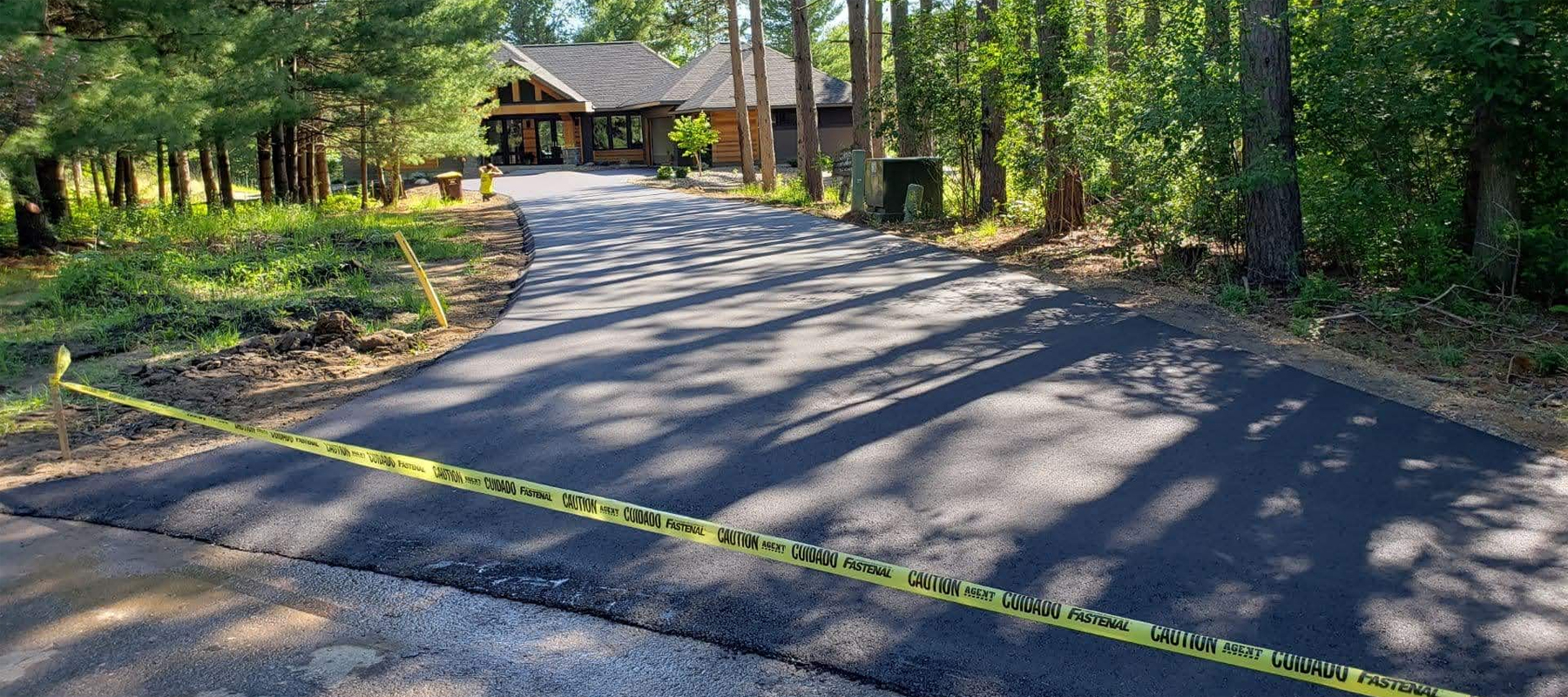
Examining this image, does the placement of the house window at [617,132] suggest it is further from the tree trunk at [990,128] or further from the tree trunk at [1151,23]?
Answer: the tree trunk at [1151,23]

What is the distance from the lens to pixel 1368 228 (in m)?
10.9

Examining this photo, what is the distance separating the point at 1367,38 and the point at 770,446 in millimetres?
7506

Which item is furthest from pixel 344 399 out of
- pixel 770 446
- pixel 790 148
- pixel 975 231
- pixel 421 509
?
pixel 790 148

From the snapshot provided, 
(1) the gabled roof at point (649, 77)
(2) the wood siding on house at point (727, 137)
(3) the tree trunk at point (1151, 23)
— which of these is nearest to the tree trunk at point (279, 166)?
(3) the tree trunk at point (1151, 23)

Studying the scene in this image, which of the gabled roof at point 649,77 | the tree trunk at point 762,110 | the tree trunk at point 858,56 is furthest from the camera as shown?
the gabled roof at point 649,77

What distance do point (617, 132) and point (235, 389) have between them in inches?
2227

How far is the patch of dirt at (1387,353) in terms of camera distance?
7.19 metres

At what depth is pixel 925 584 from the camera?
13.8ft

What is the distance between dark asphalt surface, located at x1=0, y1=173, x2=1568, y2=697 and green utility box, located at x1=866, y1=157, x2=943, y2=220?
1084 cm

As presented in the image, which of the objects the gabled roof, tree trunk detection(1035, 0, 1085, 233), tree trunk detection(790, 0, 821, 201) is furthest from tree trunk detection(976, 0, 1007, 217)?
the gabled roof

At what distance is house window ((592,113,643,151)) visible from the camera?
6216 centimetres

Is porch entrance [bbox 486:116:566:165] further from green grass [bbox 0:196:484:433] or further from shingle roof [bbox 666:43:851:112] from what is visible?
green grass [bbox 0:196:484:433]

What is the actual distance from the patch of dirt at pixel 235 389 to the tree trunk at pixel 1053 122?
822 centimetres

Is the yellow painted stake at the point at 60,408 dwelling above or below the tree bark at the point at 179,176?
below
